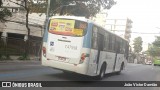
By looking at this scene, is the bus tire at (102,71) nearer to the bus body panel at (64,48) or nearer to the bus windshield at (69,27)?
the bus body panel at (64,48)

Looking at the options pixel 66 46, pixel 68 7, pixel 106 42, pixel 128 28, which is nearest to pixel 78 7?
pixel 68 7

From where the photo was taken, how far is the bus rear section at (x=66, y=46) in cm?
1441

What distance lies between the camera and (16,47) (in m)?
32.1

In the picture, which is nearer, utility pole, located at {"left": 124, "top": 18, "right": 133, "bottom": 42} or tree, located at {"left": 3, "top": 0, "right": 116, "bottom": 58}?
tree, located at {"left": 3, "top": 0, "right": 116, "bottom": 58}


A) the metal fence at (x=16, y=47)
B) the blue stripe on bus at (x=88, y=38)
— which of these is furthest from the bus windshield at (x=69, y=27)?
the metal fence at (x=16, y=47)

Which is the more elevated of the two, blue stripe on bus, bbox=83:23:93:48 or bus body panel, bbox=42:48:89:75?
blue stripe on bus, bbox=83:23:93:48

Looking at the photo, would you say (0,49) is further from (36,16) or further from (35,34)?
(36,16)

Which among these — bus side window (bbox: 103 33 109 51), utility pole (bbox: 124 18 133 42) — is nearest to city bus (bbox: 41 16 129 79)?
bus side window (bbox: 103 33 109 51)

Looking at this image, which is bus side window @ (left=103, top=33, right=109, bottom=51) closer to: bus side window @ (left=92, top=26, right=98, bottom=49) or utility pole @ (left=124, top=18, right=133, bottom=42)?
bus side window @ (left=92, top=26, right=98, bottom=49)

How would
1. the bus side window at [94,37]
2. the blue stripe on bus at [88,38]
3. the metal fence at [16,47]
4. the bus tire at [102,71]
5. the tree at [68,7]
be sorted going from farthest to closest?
the tree at [68,7] < the metal fence at [16,47] < the bus tire at [102,71] < the bus side window at [94,37] < the blue stripe on bus at [88,38]

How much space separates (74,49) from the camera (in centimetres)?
1455

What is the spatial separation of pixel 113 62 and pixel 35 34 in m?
30.7

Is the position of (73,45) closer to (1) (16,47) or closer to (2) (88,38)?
(2) (88,38)

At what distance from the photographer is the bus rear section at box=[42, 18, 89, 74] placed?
1441cm
